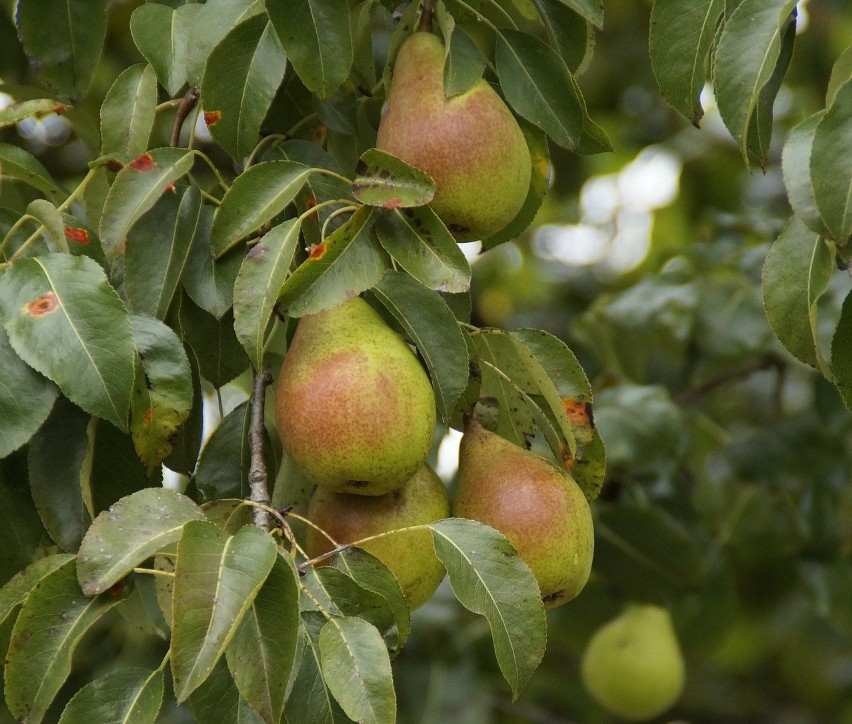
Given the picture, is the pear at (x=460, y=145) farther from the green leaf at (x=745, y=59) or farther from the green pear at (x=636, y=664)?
the green pear at (x=636, y=664)

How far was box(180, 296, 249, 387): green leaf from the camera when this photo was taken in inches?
53.8

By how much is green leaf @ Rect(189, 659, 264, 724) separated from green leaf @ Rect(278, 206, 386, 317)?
34 centimetres

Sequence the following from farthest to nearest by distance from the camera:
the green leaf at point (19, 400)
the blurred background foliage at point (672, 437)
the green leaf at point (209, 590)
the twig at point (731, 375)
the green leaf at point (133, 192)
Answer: the twig at point (731, 375) < the blurred background foliage at point (672, 437) < the green leaf at point (133, 192) < the green leaf at point (19, 400) < the green leaf at point (209, 590)

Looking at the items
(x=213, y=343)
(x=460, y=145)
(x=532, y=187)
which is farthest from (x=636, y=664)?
(x=460, y=145)

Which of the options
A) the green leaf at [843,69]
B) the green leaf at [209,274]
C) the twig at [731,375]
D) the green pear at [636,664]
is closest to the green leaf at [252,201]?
the green leaf at [209,274]

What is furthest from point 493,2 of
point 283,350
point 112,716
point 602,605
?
point 602,605

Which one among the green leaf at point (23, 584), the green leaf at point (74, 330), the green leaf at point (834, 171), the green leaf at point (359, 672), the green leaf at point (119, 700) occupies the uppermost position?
the green leaf at point (834, 171)

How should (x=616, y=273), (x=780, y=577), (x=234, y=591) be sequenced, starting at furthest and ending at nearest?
(x=616, y=273) < (x=780, y=577) < (x=234, y=591)

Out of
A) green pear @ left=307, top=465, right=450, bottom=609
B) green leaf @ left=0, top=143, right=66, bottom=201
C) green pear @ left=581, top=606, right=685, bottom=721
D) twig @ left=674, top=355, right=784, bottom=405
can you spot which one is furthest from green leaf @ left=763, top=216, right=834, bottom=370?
twig @ left=674, top=355, right=784, bottom=405

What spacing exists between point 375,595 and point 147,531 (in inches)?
8.2

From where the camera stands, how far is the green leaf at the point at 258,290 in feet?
3.62

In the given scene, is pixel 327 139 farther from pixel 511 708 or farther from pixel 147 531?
pixel 511 708

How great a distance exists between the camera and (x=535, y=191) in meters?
1.47

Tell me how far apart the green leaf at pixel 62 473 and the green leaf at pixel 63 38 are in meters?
0.54
